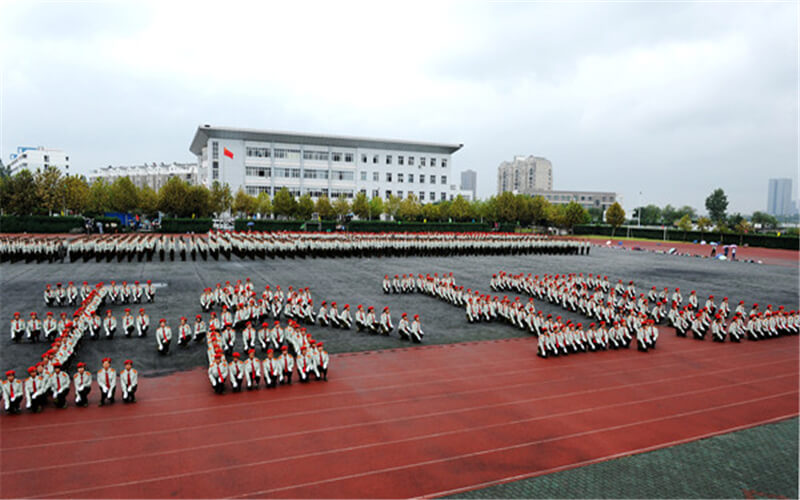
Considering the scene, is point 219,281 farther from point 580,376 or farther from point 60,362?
point 580,376

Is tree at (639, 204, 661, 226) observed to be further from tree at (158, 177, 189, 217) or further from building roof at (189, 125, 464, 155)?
tree at (158, 177, 189, 217)

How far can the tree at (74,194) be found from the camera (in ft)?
145

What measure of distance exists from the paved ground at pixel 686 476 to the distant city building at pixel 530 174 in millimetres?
148620

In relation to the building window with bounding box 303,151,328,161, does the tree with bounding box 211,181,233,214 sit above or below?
below

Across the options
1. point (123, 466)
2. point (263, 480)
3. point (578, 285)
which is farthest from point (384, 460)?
point (578, 285)

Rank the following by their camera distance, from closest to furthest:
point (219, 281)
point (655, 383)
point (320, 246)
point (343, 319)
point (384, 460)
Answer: point (384, 460) → point (655, 383) → point (343, 319) → point (219, 281) → point (320, 246)

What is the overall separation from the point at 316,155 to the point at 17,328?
54.1 metres

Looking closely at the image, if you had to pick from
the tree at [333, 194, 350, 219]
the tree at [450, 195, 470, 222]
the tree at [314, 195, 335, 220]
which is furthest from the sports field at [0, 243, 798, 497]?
the tree at [450, 195, 470, 222]

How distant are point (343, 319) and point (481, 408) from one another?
6.00 m

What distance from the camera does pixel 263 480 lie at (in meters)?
6.02

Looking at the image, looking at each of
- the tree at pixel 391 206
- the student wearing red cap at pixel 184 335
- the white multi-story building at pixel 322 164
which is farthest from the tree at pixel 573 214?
the student wearing red cap at pixel 184 335

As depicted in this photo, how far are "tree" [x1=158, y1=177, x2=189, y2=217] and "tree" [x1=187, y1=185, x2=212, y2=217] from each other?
0.28 meters

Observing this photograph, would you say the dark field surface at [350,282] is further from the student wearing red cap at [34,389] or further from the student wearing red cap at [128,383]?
the student wearing red cap at [34,389]

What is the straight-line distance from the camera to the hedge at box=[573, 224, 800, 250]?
1768 inches
